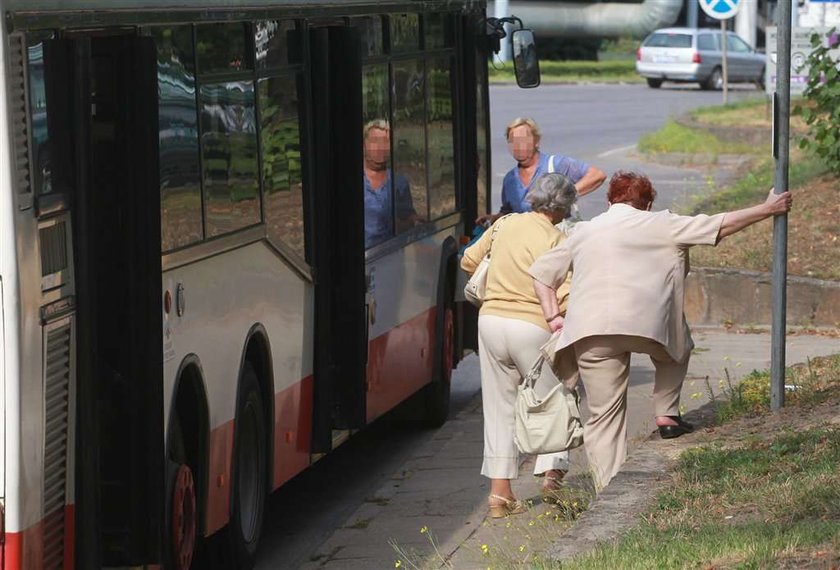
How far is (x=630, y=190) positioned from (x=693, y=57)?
42192 millimetres

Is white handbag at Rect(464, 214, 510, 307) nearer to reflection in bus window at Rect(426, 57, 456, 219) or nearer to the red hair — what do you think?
the red hair

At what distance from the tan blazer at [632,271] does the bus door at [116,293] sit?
2607 millimetres

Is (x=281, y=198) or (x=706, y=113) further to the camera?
(x=706, y=113)

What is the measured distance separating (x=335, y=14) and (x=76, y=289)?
350 cm

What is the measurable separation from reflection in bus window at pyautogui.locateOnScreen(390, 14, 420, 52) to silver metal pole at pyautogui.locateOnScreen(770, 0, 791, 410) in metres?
2.20

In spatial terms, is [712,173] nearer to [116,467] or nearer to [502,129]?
[502,129]

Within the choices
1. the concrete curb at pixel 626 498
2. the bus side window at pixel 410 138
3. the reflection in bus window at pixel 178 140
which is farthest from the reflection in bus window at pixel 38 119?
the bus side window at pixel 410 138

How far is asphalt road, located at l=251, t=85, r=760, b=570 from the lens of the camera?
9.60m

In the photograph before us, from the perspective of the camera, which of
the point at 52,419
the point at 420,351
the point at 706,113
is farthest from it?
the point at 706,113

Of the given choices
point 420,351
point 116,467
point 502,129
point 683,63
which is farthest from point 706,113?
point 116,467

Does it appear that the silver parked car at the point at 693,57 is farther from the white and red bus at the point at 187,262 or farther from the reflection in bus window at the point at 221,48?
the reflection in bus window at the point at 221,48

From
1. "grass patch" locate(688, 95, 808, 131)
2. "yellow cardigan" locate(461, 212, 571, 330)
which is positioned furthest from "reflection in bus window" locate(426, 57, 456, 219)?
"grass patch" locate(688, 95, 808, 131)

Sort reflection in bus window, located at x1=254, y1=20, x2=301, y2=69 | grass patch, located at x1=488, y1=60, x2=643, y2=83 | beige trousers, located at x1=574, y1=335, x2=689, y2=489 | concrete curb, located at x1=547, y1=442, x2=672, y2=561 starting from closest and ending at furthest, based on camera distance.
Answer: concrete curb, located at x1=547, y1=442, x2=672, y2=561, reflection in bus window, located at x1=254, y1=20, x2=301, y2=69, beige trousers, located at x1=574, y1=335, x2=689, y2=489, grass patch, located at x1=488, y1=60, x2=643, y2=83

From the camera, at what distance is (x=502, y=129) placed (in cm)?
3338
